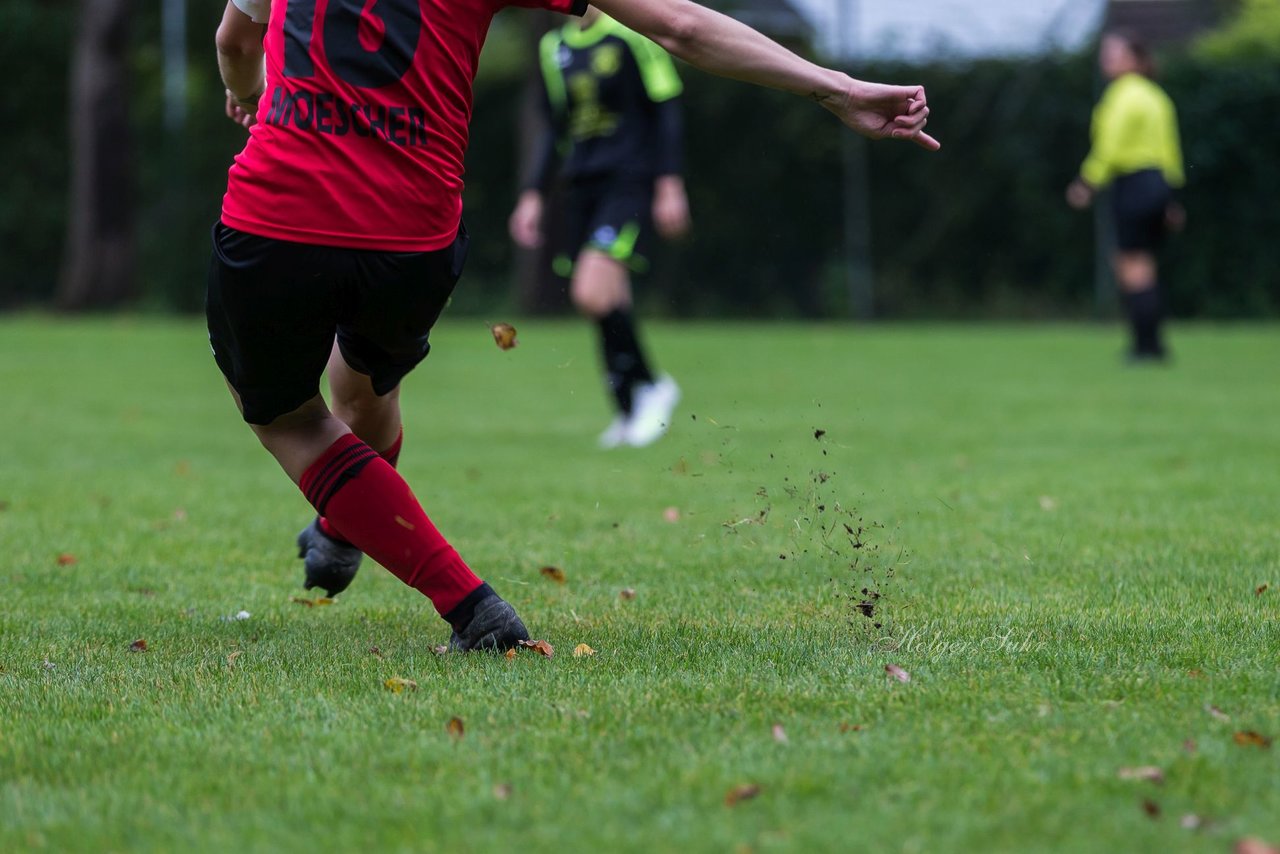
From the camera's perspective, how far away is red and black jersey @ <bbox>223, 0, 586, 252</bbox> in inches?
123

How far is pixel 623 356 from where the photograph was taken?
8070 mm

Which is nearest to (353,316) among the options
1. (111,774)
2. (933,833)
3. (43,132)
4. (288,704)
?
(288,704)

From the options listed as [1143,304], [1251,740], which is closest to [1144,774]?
[1251,740]

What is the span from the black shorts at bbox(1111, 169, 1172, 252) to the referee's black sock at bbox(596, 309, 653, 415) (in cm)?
670

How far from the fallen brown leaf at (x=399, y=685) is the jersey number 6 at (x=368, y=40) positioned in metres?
1.12

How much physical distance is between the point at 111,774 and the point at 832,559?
8.23 ft

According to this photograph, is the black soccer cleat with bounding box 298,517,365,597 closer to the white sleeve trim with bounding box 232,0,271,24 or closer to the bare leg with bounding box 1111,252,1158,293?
the white sleeve trim with bounding box 232,0,271,24

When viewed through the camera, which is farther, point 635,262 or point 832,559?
point 635,262

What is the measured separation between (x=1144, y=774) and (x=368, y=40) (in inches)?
74.9

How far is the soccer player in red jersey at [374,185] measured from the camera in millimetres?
3133

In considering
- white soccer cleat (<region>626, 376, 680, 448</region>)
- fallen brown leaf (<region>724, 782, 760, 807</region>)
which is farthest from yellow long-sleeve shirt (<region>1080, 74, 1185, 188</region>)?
fallen brown leaf (<region>724, 782, 760, 807</region>)

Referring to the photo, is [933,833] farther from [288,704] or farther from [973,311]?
[973,311]

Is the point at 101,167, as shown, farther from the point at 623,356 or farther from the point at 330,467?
the point at 330,467

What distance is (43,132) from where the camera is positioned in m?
23.2
